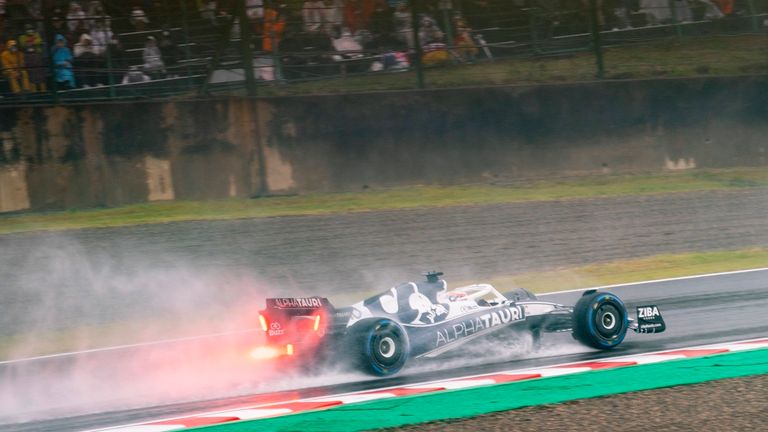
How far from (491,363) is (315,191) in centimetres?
973

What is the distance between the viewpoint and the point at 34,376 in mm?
10141

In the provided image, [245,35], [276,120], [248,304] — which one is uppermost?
[245,35]

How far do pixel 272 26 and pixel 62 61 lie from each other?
3.84 m

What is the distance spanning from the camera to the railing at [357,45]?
56.3 feet

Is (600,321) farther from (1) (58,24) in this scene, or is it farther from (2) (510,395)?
(1) (58,24)

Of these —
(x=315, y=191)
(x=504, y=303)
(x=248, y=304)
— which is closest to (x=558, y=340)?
(x=504, y=303)

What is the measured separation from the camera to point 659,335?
10234 mm

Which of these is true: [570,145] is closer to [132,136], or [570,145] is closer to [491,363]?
[132,136]

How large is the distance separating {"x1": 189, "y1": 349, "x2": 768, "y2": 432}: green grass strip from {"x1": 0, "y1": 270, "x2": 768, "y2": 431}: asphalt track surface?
96 cm

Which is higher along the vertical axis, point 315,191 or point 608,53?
point 608,53

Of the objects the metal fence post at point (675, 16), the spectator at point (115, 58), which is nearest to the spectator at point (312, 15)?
the spectator at point (115, 58)

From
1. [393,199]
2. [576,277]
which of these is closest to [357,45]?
[393,199]

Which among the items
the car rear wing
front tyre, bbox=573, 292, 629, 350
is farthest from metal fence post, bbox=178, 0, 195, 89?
front tyre, bbox=573, 292, 629, 350

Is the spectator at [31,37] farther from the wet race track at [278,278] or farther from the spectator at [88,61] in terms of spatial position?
the wet race track at [278,278]
